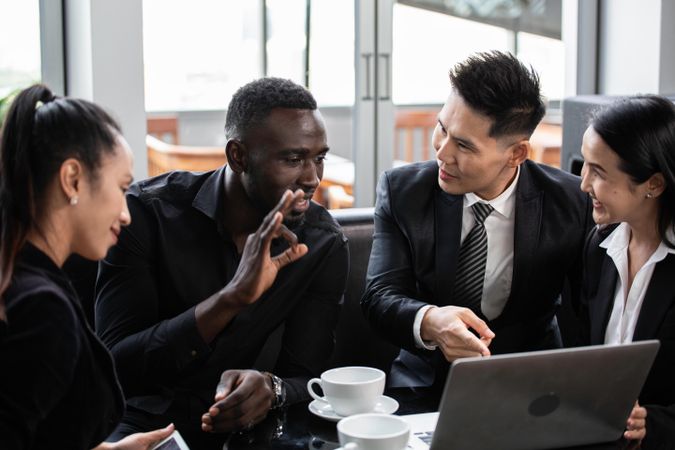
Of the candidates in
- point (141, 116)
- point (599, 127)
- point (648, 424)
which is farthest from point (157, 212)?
point (141, 116)

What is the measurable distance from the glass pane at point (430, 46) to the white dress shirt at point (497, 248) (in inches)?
85.0

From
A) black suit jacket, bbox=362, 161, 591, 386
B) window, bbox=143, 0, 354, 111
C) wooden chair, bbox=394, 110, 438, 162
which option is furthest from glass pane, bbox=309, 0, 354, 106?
black suit jacket, bbox=362, 161, 591, 386

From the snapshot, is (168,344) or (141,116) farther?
(141,116)

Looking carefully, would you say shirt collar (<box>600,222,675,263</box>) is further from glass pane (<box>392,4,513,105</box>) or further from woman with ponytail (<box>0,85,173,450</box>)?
glass pane (<box>392,4,513,105</box>)

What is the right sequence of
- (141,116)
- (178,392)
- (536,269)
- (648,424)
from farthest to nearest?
(141,116), (536,269), (178,392), (648,424)

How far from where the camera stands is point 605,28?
3.95 metres

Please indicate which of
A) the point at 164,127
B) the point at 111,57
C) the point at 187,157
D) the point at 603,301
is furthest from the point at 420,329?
the point at 164,127

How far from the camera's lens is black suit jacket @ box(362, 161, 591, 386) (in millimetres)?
2125

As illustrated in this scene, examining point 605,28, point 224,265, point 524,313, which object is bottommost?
point 524,313

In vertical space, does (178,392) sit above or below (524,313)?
below

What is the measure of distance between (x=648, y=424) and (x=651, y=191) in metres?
0.51

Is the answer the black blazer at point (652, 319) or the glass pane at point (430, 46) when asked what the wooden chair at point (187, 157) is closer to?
the glass pane at point (430, 46)

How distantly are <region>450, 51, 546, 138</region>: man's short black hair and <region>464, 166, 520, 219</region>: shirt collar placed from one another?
15 centimetres

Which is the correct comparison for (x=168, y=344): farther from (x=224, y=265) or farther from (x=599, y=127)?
(x=599, y=127)
